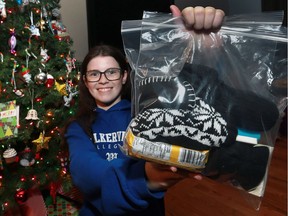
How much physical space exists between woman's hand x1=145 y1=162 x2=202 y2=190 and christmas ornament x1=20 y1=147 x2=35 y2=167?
50.7 inches

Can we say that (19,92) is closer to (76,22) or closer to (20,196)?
(20,196)

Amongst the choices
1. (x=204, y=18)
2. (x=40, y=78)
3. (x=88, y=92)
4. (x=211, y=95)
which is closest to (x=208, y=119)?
(x=211, y=95)

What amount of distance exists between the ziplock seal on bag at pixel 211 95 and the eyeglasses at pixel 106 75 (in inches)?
13.8

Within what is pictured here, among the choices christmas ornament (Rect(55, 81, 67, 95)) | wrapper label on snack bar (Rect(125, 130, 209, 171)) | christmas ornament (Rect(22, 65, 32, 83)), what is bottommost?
christmas ornament (Rect(55, 81, 67, 95))

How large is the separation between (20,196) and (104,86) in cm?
115

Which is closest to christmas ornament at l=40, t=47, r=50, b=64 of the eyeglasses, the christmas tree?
the christmas tree

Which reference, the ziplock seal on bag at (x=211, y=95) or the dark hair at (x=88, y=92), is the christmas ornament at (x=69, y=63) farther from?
the ziplock seal on bag at (x=211, y=95)

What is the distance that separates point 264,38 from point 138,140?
0.96 ft

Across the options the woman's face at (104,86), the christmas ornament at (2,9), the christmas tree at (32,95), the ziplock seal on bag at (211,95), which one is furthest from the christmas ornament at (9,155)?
the ziplock seal on bag at (211,95)

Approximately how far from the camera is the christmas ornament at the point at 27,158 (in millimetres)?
1651

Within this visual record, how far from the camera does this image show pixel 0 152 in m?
1.58

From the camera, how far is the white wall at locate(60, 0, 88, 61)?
2.51m

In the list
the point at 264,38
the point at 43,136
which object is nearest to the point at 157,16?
the point at 264,38

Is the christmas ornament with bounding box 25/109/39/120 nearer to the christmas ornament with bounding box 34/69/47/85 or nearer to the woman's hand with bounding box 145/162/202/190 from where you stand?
the christmas ornament with bounding box 34/69/47/85
